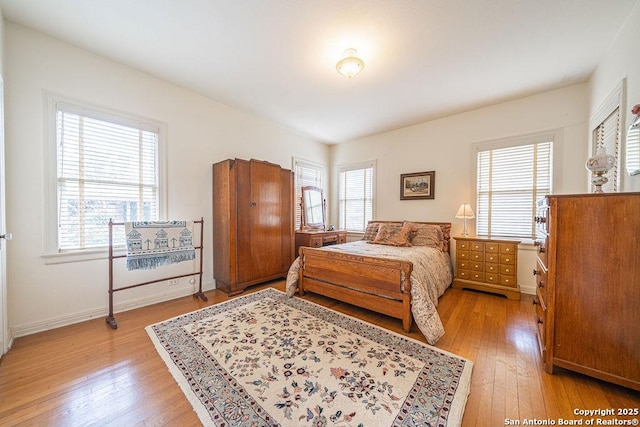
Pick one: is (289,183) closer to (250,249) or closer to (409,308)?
(250,249)

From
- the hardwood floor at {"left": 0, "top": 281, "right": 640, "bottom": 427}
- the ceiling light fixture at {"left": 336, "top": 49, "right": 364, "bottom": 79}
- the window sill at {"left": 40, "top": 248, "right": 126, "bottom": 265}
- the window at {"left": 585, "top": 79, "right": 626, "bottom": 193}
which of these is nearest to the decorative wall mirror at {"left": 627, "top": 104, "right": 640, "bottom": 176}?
the window at {"left": 585, "top": 79, "right": 626, "bottom": 193}

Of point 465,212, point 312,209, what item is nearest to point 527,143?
point 465,212

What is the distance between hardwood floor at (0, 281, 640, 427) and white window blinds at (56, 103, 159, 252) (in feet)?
3.34

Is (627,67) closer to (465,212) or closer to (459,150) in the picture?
(459,150)

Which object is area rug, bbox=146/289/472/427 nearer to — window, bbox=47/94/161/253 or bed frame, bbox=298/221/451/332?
bed frame, bbox=298/221/451/332

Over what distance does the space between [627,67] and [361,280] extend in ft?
9.70

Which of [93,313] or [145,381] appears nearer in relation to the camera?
[145,381]

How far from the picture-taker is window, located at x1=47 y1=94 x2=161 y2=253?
7.62ft

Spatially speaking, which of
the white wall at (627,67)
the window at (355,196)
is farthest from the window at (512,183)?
the window at (355,196)

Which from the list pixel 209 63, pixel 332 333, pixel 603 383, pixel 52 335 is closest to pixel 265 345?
pixel 332 333

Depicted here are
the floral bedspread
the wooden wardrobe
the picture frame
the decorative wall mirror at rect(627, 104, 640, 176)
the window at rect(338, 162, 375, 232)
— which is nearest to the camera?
the decorative wall mirror at rect(627, 104, 640, 176)

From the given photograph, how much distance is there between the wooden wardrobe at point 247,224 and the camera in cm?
317

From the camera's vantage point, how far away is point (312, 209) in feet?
16.3

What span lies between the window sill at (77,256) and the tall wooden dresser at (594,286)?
13.3 ft
